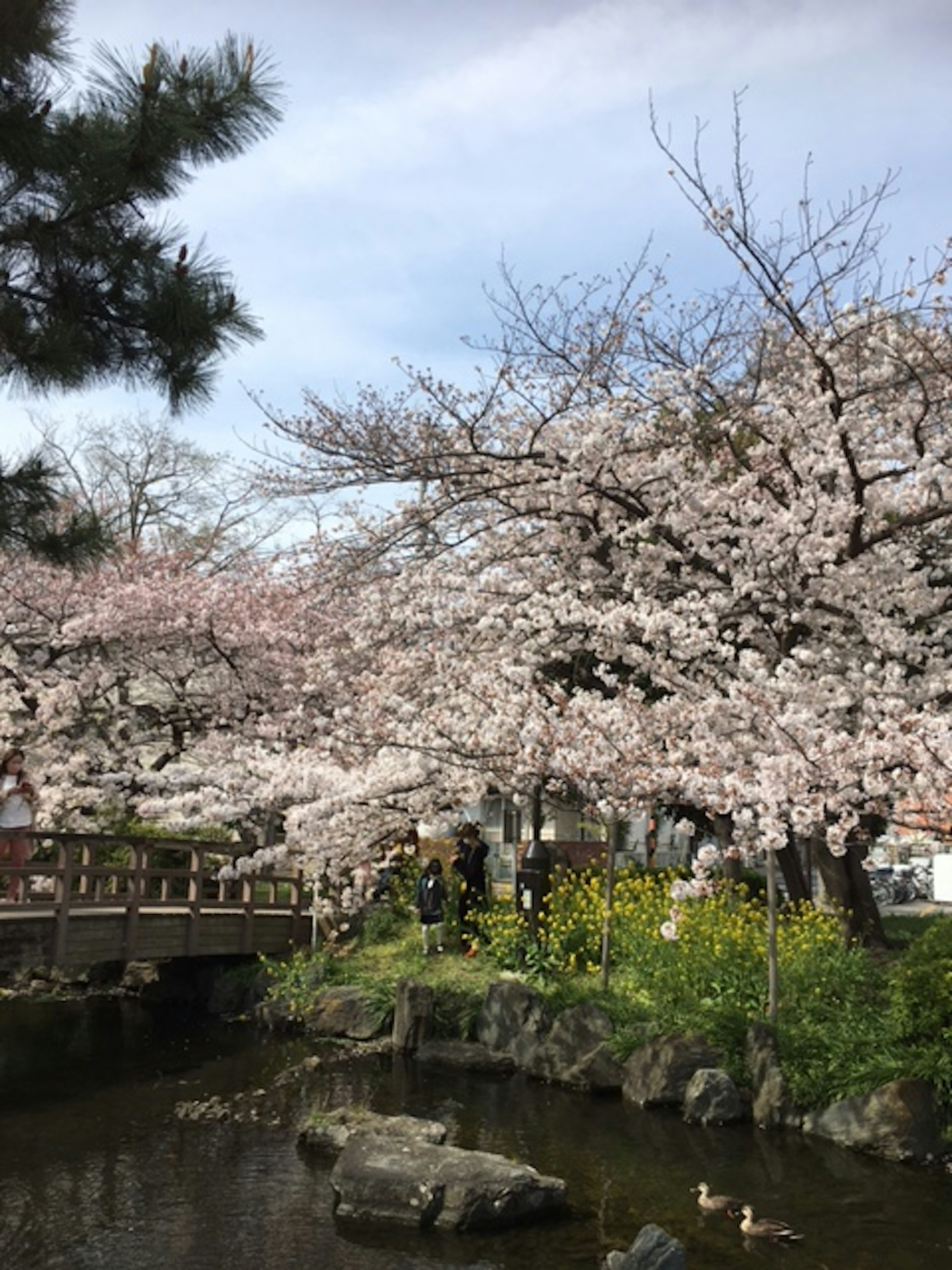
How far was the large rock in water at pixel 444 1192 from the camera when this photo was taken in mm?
A: 6871

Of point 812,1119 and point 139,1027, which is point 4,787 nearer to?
point 139,1027

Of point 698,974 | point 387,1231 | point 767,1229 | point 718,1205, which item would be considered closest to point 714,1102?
point 698,974

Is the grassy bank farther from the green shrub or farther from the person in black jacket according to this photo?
the person in black jacket

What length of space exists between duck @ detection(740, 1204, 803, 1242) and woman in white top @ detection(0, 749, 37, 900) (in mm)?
8696

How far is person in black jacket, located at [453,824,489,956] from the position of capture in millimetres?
14305

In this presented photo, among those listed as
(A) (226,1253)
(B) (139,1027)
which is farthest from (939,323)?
(B) (139,1027)

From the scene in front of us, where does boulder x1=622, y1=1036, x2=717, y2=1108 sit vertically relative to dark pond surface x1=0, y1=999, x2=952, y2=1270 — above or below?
above

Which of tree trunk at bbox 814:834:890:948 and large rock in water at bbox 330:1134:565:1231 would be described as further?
tree trunk at bbox 814:834:890:948

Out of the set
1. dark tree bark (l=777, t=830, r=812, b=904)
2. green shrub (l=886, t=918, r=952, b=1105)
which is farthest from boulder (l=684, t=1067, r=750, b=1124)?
dark tree bark (l=777, t=830, r=812, b=904)

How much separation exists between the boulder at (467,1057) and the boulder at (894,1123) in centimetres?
372

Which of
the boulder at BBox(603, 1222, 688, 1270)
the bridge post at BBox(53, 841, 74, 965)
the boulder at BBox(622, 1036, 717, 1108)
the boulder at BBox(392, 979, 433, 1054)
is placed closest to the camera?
the boulder at BBox(603, 1222, 688, 1270)

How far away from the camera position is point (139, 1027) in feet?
47.1

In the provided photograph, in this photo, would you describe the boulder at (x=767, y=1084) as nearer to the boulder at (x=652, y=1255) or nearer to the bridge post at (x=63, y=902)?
the boulder at (x=652, y=1255)

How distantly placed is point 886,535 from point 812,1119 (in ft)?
18.7
